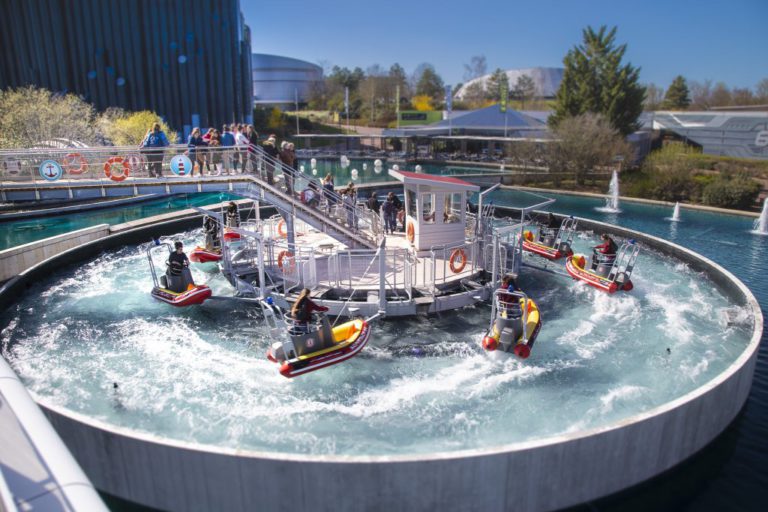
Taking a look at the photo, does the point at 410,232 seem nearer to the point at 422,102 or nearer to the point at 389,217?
the point at 389,217

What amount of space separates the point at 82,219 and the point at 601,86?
51261 mm

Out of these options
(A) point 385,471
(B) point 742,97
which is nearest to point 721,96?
(B) point 742,97

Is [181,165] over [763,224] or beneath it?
over

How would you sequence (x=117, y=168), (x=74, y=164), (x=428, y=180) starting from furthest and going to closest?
(x=428, y=180), (x=117, y=168), (x=74, y=164)

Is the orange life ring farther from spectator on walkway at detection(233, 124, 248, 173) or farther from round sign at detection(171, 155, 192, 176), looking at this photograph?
round sign at detection(171, 155, 192, 176)

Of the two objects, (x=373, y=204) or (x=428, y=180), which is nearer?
(x=428, y=180)

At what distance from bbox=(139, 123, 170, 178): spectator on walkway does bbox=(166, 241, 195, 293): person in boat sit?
2918 mm

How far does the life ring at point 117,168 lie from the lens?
18141mm

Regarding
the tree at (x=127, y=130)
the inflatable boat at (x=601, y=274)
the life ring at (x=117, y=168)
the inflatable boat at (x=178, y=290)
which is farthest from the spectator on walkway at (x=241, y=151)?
the tree at (x=127, y=130)

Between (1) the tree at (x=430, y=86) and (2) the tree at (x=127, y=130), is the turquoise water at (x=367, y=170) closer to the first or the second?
(2) the tree at (x=127, y=130)

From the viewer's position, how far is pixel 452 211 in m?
19.4

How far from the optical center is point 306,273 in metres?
17.2

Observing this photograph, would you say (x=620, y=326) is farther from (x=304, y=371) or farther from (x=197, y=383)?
(x=197, y=383)

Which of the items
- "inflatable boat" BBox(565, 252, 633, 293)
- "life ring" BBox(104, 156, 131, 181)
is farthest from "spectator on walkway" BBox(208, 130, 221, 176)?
"inflatable boat" BBox(565, 252, 633, 293)
